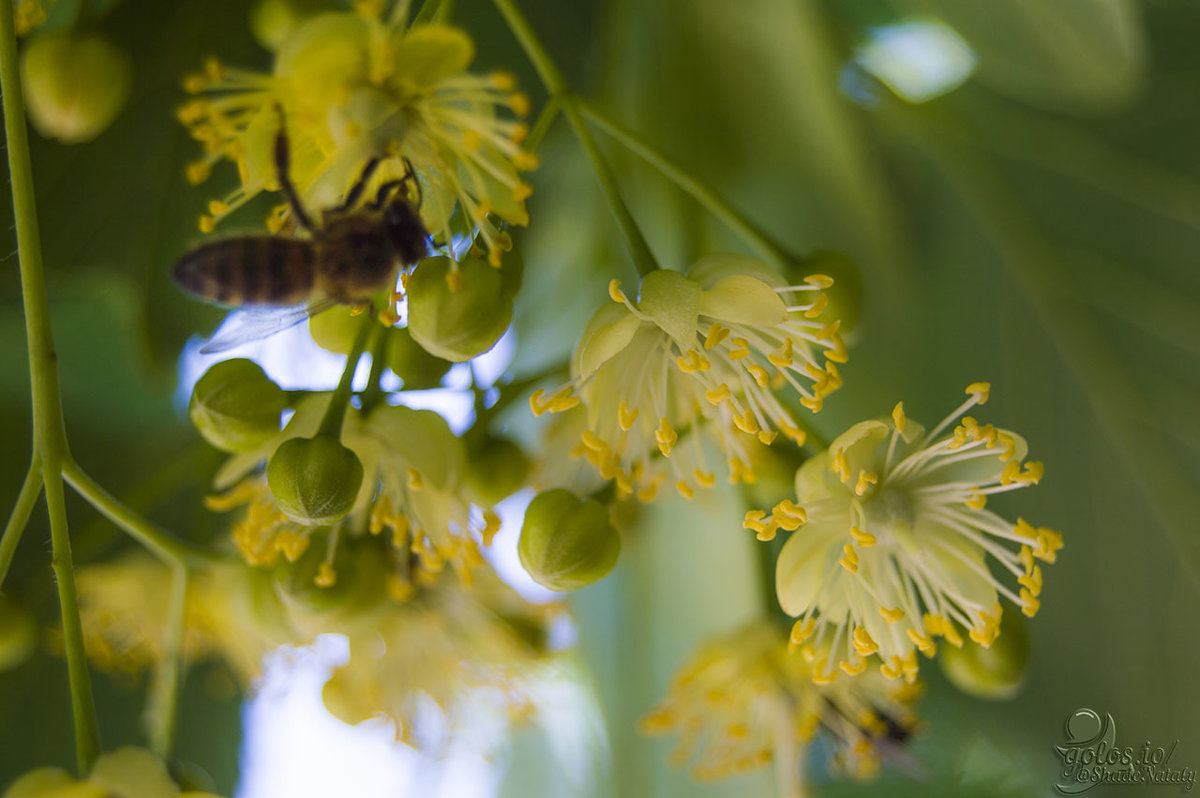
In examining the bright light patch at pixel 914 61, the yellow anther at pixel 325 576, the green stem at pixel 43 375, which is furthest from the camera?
the bright light patch at pixel 914 61

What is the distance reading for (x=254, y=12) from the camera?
2.54ft

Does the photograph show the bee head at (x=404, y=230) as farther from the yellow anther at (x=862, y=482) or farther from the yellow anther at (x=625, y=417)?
the yellow anther at (x=862, y=482)

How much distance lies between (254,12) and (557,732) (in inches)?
30.5

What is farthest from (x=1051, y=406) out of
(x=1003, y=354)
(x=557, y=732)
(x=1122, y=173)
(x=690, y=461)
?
(x=557, y=732)

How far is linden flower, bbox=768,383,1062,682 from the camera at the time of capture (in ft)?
1.94

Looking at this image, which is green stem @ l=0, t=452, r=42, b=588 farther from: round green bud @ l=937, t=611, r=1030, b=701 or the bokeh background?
round green bud @ l=937, t=611, r=1030, b=701

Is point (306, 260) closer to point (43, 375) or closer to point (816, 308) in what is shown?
point (43, 375)

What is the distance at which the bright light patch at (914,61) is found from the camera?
3.09 ft

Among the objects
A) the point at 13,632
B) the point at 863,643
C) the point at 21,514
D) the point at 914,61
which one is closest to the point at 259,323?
the point at 21,514

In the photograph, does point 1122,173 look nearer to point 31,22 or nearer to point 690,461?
point 690,461

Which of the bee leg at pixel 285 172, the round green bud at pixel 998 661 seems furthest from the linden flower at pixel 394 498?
the round green bud at pixel 998 661

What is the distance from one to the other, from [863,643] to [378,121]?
369 millimetres

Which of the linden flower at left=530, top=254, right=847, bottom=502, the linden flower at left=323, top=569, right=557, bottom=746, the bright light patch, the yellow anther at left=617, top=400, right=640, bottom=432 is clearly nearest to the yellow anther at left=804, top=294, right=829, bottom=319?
the linden flower at left=530, top=254, right=847, bottom=502

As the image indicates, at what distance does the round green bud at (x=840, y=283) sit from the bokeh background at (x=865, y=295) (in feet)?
0.61
